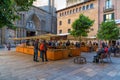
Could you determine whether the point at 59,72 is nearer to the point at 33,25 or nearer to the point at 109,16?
the point at 109,16

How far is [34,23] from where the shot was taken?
188 ft

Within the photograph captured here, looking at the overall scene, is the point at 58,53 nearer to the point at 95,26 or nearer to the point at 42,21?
the point at 95,26

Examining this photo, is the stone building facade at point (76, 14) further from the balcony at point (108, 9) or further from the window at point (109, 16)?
the window at point (109, 16)

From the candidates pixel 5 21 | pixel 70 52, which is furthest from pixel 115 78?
pixel 70 52

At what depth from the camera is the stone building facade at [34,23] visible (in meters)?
46.6

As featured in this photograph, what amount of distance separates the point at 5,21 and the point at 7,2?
31.9 inches

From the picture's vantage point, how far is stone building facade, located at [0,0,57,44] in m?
46.6

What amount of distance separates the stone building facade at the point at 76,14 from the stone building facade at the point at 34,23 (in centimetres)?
931

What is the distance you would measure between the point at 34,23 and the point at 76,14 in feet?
65.6

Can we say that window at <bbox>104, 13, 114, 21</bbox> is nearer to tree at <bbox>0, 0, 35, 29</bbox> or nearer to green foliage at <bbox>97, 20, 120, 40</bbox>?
green foliage at <bbox>97, 20, 120, 40</bbox>

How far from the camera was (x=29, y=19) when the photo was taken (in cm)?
5344

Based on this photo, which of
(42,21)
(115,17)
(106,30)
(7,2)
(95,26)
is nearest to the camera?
(7,2)

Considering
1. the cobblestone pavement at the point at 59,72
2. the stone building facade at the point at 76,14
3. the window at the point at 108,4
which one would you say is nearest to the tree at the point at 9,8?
the cobblestone pavement at the point at 59,72

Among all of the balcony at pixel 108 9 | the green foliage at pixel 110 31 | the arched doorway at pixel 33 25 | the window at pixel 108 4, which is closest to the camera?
the green foliage at pixel 110 31
